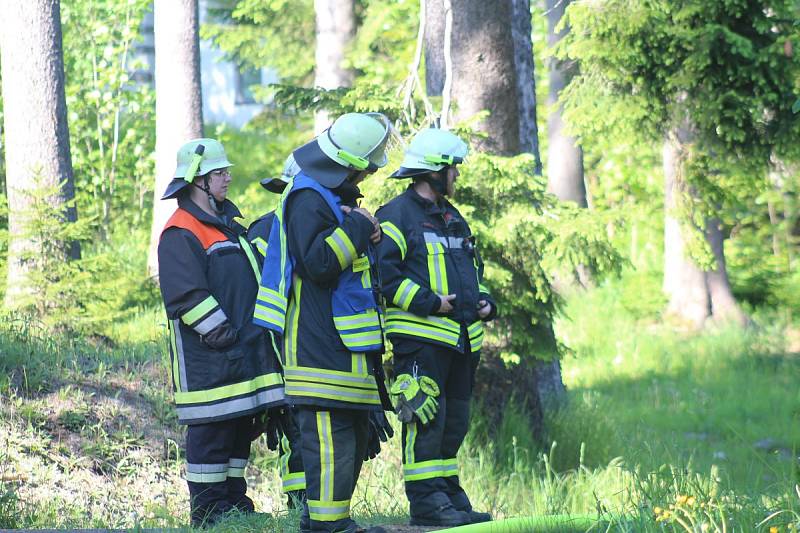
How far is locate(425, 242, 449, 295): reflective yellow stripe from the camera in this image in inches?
218

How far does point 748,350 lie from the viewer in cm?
1323

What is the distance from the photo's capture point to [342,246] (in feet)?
15.1

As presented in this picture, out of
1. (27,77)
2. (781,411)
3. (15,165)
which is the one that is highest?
(27,77)

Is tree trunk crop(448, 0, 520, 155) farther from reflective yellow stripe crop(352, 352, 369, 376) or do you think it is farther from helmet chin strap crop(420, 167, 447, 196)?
reflective yellow stripe crop(352, 352, 369, 376)

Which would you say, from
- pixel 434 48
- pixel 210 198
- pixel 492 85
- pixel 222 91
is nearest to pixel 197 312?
pixel 210 198

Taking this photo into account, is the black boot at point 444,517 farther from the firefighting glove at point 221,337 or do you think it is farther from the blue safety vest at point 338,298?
the firefighting glove at point 221,337

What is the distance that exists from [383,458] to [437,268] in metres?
2.35

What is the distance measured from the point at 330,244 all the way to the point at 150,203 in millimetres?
11986

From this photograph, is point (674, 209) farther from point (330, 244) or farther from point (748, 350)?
point (330, 244)

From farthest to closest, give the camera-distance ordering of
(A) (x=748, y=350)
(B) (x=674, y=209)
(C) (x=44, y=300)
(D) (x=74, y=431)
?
(A) (x=748, y=350)
(B) (x=674, y=209)
(C) (x=44, y=300)
(D) (x=74, y=431)

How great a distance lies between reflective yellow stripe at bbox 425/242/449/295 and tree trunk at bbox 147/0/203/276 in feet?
22.4

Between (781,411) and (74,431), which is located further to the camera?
(781,411)

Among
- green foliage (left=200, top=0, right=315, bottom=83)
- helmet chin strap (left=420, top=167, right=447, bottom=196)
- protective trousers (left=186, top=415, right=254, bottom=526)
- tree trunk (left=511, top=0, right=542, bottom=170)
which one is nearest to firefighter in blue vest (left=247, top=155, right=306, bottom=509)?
protective trousers (left=186, top=415, right=254, bottom=526)

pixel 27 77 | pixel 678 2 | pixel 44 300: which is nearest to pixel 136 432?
pixel 44 300
